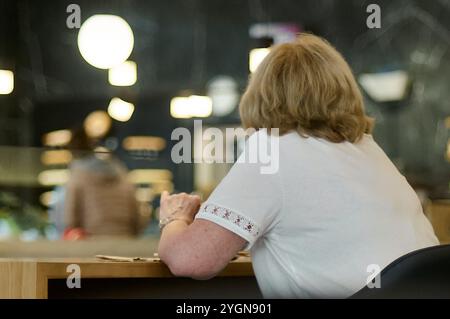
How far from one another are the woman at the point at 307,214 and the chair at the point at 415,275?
0.19 m

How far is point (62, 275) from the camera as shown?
162cm

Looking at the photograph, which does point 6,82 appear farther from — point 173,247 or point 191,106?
point 173,247

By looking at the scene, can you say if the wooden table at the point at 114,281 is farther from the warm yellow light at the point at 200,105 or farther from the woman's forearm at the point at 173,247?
the warm yellow light at the point at 200,105

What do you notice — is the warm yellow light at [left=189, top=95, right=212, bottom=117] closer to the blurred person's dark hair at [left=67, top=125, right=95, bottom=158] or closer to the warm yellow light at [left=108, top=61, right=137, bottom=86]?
the warm yellow light at [left=108, top=61, right=137, bottom=86]

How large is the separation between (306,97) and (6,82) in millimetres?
4468

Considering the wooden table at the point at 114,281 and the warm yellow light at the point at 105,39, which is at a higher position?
the warm yellow light at the point at 105,39

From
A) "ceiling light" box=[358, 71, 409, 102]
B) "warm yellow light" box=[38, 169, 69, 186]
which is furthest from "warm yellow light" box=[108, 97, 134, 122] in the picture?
"ceiling light" box=[358, 71, 409, 102]

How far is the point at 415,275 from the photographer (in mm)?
1397

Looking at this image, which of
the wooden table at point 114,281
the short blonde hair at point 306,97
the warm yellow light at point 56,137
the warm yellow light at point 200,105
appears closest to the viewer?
the wooden table at point 114,281

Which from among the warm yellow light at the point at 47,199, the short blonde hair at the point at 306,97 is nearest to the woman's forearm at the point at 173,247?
the short blonde hair at the point at 306,97

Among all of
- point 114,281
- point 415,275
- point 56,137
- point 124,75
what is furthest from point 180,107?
point 415,275

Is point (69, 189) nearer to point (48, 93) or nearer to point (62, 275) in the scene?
point (48, 93)

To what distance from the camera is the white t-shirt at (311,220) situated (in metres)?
1.61

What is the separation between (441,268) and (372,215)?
26cm
